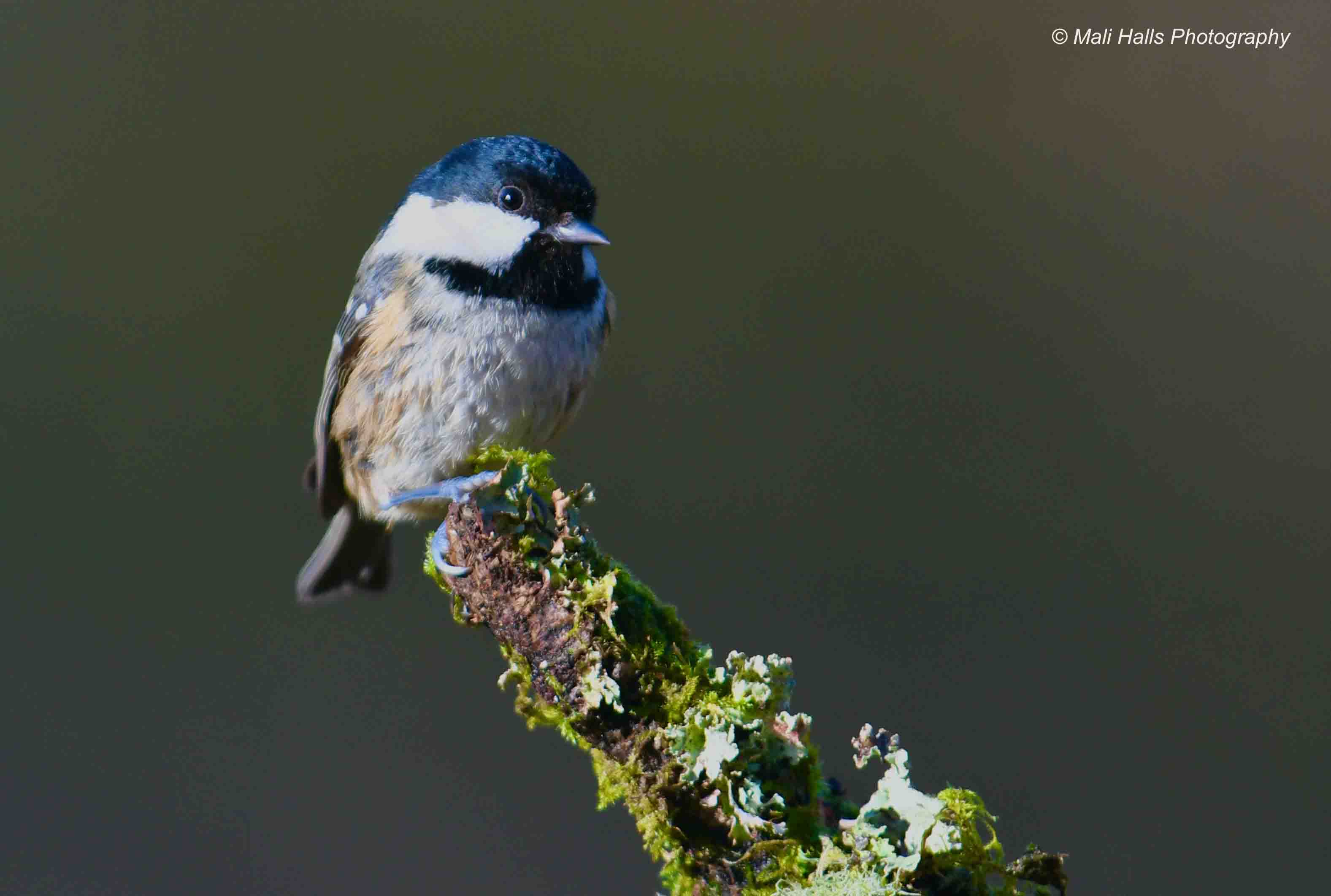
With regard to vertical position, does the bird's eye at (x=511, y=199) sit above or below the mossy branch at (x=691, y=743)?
above

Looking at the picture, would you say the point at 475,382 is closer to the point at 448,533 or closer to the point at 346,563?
the point at 448,533

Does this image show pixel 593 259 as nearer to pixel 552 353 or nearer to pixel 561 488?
pixel 552 353

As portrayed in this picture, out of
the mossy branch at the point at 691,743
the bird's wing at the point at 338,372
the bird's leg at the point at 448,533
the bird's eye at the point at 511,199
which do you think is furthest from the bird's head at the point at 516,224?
the mossy branch at the point at 691,743

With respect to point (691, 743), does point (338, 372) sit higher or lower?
higher

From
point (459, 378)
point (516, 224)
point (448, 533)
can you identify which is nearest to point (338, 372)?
point (459, 378)

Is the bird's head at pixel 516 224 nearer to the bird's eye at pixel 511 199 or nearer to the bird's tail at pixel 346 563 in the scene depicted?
the bird's eye at pixel 511 199

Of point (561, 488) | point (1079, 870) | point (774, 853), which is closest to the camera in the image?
point (774, 853)

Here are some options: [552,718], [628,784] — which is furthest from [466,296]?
[628,784]
